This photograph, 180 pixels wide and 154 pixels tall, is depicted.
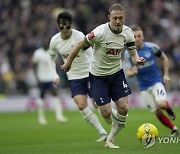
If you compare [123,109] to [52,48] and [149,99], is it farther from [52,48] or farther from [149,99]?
[149,99]

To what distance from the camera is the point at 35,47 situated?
28.0 meters

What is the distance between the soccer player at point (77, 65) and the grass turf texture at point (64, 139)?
719mm

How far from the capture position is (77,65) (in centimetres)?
1367

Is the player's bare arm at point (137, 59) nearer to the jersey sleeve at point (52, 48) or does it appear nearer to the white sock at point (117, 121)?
the white sock at point (117, 121)

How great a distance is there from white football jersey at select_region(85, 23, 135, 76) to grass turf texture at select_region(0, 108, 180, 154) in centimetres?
156

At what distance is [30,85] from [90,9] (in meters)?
5.85

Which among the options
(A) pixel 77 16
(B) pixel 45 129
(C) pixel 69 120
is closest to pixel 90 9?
(A) pixel 77 16

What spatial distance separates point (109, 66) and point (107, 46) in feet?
1.51

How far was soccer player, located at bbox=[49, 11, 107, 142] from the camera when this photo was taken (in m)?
13.4

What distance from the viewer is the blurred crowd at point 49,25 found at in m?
27.1

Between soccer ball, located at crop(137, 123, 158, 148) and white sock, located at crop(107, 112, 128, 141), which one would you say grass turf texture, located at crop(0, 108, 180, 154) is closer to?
soccer ball, located at crop(137, 123, 158, 148)

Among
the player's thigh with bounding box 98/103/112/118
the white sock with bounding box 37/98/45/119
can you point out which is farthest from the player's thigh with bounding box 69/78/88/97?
the white sock with bounding box 37/98/45/119

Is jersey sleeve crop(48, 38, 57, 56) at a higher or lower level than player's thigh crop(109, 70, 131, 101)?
higher

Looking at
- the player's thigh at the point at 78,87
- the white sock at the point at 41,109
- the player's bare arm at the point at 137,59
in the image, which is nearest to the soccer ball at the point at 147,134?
the player's bare arm at the point at 137,59
